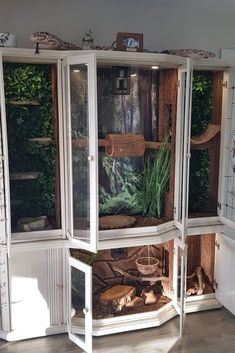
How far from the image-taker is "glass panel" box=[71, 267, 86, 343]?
105 inches

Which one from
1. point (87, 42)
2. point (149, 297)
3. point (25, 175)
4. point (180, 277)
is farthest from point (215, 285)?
point (87, 42)

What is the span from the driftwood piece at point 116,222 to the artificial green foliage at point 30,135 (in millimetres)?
392

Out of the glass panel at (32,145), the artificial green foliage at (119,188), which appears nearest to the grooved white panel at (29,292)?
the glass panel at (32,145)

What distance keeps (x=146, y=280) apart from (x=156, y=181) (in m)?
0.84

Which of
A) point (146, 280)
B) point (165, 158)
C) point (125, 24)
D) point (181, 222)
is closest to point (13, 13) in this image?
point (125, 24)

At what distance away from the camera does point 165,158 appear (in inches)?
112

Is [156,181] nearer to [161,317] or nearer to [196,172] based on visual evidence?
[196,172]

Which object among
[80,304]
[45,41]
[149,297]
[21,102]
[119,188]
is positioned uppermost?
[45,41]

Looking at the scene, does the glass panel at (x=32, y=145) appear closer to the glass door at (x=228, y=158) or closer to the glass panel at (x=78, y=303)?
the glass panel at (x=78, y=303)

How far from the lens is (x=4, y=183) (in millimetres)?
2486

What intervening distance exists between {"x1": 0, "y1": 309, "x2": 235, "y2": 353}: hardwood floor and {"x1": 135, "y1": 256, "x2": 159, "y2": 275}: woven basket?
428 millimetres

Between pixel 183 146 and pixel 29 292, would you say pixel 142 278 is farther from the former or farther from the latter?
pixel 183 146

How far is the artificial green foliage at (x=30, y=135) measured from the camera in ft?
8.69

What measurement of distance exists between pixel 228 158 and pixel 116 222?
1038 mm
